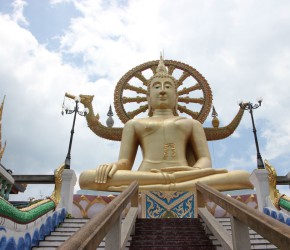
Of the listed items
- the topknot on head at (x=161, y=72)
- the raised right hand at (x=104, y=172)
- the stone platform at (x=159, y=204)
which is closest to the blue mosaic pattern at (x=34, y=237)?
the stone platform at (x=159, y=204)

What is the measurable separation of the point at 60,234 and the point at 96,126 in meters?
5.86

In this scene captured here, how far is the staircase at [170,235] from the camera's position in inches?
148

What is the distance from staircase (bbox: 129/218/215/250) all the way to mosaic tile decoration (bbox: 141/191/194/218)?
2587 mm

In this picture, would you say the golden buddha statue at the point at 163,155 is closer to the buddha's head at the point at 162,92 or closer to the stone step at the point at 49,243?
the buddha's head at the point at 162,92

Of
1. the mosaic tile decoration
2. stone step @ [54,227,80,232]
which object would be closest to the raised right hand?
the mosaic tile decoration

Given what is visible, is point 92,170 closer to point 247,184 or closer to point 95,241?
point 247,184

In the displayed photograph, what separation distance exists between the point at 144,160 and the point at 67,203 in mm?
2749

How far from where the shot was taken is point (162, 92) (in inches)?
420

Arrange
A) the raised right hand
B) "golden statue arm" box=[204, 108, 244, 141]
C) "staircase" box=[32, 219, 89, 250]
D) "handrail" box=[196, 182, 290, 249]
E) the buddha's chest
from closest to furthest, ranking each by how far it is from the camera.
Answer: "handrail" box=[196, 182, 290, 249], "staircase" box=[32, 219, 89, 250], the raised right hand, the buddha's chest, "golden statue arm" box=[204, 108, 244, 141]

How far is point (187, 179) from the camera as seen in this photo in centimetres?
806

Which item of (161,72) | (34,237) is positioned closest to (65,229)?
(34,237)

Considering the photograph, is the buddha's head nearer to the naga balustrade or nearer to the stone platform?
the stone platform

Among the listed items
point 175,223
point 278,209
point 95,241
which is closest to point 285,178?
point 278,209

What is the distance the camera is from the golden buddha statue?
8047mm
